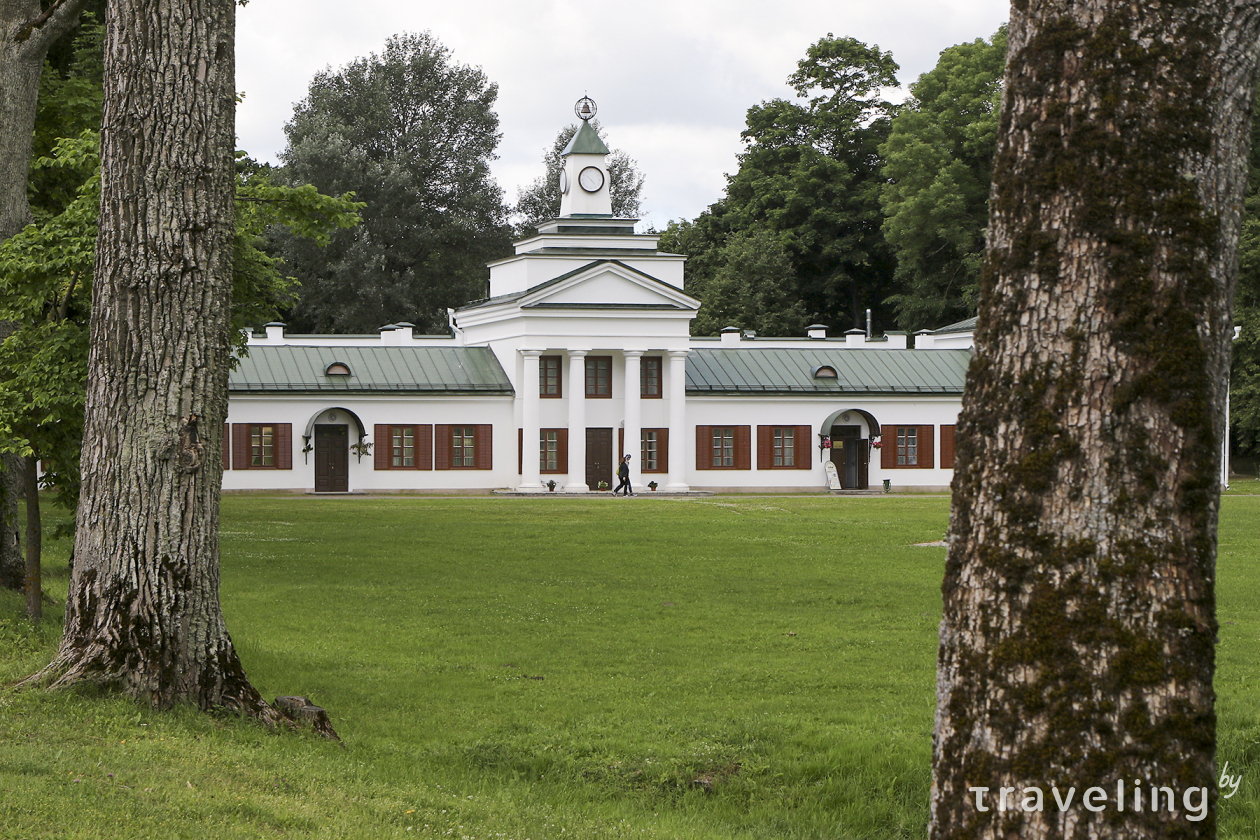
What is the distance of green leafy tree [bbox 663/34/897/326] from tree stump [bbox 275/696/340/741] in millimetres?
59383

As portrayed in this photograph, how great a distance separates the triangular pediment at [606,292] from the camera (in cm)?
4916

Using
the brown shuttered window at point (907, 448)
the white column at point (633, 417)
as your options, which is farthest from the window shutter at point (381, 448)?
the brown shuttered window at point (907, 448)

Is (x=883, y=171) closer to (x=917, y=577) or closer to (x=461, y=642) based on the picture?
(x=917, y=577)

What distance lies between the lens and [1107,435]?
13.7 ft

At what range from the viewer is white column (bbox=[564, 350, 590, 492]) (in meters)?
49.4

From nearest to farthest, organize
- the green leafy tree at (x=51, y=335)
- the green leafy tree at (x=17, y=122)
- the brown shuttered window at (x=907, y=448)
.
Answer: the green leafy tree at (x=51, y=335), the green leafy tree at (x=17, y=122), the brown shuttered window at (x=907, y=448)

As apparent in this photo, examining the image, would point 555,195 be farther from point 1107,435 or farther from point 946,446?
point 1107,435

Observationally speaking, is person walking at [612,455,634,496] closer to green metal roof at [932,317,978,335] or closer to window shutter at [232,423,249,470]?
window shutter at [232,423,249,470]

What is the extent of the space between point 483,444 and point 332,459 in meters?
5.31

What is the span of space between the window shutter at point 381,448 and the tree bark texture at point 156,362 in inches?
1568

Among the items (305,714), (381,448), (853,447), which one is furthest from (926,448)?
(305,714)

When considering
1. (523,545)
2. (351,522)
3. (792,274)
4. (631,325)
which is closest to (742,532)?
(523,545)

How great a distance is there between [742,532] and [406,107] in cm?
4956

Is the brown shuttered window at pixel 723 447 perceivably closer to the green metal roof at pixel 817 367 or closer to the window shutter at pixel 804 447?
the green metal roof at pixel 817 367
